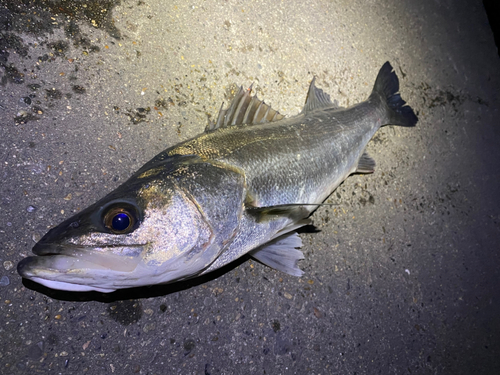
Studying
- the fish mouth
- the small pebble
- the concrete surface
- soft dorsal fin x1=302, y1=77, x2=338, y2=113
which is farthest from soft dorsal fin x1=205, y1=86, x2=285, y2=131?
the small pebble

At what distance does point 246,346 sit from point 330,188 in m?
1.29

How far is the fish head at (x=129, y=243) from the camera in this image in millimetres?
1211

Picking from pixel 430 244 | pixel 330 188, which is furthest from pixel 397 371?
pixel 330 188

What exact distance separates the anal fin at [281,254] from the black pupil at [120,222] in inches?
36.6

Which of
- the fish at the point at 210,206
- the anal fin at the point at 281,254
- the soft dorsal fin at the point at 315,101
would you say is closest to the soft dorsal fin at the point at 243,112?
the fish at the point at 210,206

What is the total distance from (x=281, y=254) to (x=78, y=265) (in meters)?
1.29

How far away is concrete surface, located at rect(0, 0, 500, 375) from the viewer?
5.72 ft

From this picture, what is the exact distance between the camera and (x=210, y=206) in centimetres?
150

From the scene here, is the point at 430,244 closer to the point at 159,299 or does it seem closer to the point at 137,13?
the point at 159,299

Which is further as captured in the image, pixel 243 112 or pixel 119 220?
pixel 243 112

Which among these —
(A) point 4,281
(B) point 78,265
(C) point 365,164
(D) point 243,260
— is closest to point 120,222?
(B) point 78,265

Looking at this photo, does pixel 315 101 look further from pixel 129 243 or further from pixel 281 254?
pixel 129 243

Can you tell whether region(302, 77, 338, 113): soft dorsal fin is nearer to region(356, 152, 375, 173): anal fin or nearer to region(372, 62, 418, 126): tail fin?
region(356, 152, 375, 173): anal fin

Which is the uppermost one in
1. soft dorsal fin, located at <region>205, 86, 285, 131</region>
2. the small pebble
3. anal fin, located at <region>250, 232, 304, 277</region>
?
soft dorsal fin, located at <region>205, 86, 285, 131</region>
